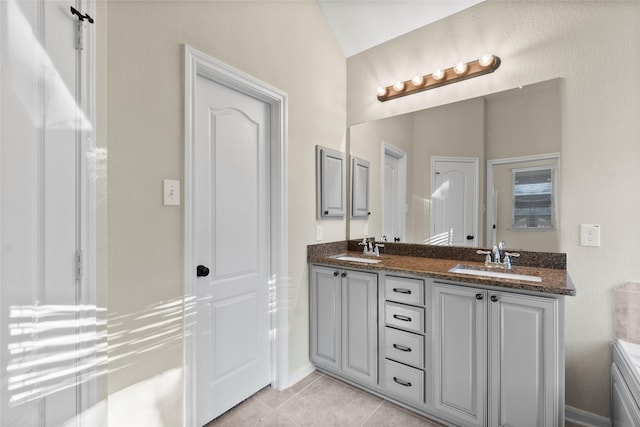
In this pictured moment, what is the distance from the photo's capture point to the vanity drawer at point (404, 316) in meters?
1.75

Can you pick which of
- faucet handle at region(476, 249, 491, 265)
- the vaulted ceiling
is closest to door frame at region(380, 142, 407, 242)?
faucet handle at region(476, 249, 491, 265)

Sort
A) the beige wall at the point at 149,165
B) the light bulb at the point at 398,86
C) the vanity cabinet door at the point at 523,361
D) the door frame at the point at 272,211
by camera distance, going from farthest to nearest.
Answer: the light bulb at the point at 398,86 < the door frame at the point at 272,211 < the vanity cabinet door at the point at 523,361 < the beige wall at the point at 149,165

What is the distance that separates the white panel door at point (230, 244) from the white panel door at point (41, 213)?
1.82 ft

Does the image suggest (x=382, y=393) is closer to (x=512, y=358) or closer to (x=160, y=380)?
(x=512, y=358)

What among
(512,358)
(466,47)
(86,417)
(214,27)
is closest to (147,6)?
(214,27)

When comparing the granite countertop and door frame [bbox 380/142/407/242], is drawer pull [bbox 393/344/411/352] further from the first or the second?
door frame [bbox 380/142/407/242]

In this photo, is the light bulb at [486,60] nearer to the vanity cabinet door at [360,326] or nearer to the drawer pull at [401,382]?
the vanity cabinet door at [360,326]

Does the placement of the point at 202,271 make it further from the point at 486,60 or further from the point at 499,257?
the point at 486,60

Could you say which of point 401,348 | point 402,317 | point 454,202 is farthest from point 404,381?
point 454,202

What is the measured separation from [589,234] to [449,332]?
994 millimetres

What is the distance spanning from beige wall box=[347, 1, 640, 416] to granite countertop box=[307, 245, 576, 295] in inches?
9.6

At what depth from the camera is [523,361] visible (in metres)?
1.42

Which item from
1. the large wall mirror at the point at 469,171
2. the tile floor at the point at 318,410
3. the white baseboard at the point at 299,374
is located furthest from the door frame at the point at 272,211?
the large wall mirror at the point at 469,171

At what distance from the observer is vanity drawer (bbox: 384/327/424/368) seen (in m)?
1.75
